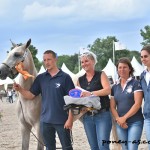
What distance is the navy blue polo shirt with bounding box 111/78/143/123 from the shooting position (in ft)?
15.7

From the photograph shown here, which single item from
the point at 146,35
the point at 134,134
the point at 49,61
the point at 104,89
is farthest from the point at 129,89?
the point at 146,35

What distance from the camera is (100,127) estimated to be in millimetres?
4945

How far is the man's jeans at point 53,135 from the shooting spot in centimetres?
515

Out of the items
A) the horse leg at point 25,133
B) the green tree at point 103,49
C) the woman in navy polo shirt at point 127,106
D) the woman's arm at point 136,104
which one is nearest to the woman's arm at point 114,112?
the woman in navy polo shirt at point 127,106

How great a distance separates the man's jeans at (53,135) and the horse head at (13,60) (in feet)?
3.09

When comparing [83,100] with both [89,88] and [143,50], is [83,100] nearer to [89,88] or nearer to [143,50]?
[89,88]

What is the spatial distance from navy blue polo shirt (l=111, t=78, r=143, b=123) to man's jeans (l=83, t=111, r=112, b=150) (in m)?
0.21

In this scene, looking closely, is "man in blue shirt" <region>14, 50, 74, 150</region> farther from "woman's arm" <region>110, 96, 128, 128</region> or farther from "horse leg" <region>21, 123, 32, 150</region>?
"horse leg" <region>21, 123, 32, 150</region>

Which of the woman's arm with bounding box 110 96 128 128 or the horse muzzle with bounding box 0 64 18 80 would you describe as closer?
the woman's arm with bounding box 110 96 128 128

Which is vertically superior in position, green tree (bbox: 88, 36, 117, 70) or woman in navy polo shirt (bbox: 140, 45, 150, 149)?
green tree (bbox: 88, 36, 117, 70)

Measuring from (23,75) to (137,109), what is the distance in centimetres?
198

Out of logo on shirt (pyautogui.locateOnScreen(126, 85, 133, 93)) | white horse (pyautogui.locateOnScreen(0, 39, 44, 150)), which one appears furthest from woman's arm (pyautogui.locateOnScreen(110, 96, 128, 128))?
white horse (pyautogui.locateOnScreen(0, 39, 44, 150))

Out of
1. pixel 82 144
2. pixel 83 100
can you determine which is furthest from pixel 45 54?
pixel 82 144

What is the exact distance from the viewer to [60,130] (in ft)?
16.9
